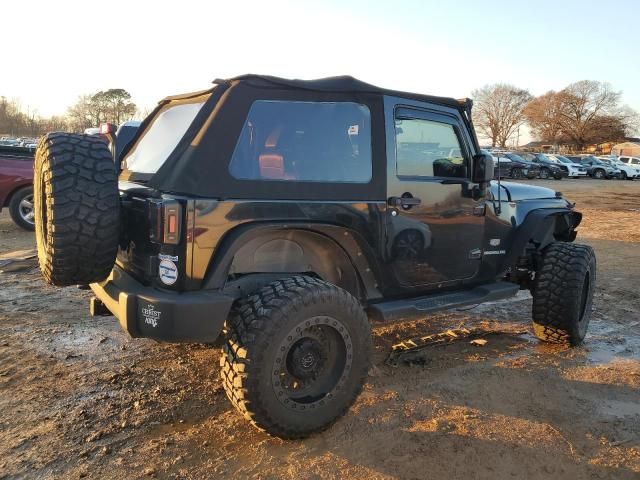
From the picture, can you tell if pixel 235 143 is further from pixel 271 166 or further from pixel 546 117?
pixel 546 117

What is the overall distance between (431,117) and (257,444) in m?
2.56

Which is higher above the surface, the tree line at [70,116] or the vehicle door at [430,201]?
the tree line at [70,116]

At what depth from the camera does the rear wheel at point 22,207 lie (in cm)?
922

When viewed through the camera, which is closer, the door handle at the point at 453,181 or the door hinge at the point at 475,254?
the door handle at the point at 453,181

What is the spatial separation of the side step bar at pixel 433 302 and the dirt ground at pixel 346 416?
505mm

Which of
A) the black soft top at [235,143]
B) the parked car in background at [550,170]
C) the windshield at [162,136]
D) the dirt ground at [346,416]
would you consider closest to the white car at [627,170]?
the parked car in background at [550,170]

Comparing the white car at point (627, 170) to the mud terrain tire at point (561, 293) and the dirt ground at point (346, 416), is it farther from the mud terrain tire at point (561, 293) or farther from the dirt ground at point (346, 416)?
the mud terrain tire at point (561, 293)

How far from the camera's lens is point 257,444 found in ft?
9.57

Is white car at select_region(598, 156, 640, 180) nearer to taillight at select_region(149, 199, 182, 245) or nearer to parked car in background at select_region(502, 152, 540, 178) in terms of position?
parked car in background at select_region(502, 152, 540, 178)

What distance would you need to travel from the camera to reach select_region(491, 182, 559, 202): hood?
15.1ft

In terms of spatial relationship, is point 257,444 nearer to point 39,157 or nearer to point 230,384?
point 230,384

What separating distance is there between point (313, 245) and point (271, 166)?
1.92 ft

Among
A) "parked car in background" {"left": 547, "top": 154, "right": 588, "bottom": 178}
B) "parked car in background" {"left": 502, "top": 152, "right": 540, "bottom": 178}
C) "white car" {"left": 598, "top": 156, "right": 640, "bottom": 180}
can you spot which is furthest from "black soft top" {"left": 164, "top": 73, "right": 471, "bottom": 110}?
"white car" {"left": 598, "top": 156, "right": 640, "bottom": 180}

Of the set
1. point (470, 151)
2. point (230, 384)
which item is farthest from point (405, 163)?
point (230, 384)
